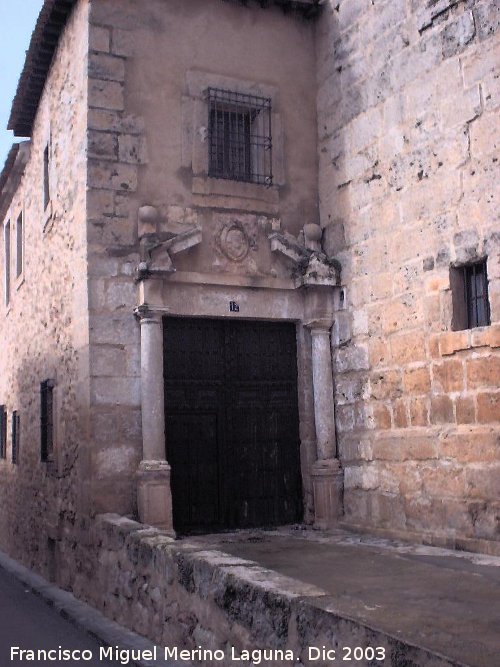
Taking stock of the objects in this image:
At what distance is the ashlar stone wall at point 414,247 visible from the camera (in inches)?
229

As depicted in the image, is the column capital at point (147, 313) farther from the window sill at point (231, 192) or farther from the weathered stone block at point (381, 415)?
the weathered stone block at point (381, 415)

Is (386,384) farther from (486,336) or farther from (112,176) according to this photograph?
(112,176)

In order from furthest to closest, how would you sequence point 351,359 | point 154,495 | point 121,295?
point 351,359
point 121,295
point 154,495

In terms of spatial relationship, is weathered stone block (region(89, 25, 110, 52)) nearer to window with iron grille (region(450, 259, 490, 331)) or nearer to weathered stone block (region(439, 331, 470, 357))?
window with iron grille (region(450, 259, 490, 331))

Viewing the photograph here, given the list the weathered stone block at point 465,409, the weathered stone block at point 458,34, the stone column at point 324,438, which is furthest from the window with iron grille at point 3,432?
the weathered stone block at point 458,34

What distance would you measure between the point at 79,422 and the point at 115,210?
2.03 m

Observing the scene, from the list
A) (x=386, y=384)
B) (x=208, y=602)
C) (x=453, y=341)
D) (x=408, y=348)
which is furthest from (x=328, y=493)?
(x=208, y=602)

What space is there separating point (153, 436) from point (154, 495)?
1.71 feet

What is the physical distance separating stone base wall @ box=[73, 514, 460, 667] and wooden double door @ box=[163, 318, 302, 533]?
3.56 feet

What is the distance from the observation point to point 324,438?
7426 millimetres

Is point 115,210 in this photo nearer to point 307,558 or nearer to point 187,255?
point 187,255

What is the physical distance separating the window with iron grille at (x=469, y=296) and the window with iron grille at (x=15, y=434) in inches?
278

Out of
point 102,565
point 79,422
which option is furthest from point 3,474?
point 102,565

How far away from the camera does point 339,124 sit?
7.67 meters
